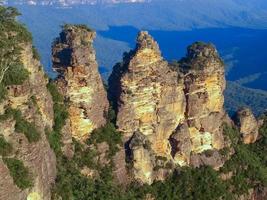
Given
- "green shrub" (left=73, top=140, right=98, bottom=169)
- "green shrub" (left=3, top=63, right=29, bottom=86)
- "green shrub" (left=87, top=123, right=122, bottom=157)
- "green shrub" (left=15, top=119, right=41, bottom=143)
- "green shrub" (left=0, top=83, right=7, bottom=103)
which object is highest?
"green shrub" (left=3, top=63, right=29, bottom=86)

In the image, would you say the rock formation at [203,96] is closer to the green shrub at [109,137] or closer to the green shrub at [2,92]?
the green shrub at [109,137]

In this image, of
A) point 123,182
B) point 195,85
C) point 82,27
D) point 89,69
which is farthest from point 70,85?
point 195,85

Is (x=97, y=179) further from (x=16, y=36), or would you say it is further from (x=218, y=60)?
(x=218, y=60)

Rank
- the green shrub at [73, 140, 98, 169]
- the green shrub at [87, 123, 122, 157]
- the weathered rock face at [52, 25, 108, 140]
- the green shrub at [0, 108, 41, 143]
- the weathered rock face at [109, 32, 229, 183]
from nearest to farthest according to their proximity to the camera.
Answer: the green shrub at [0, 108, 41, 143]
the green shrub at [73, 140, 98, 169]
the weathered rock face at [52, 25, 108, 140]
the green shrub at [87, 123, 122, 157]
the weathered rock face at [109, 32, 229, 183]

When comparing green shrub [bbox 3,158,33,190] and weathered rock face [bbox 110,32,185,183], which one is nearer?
green shrub [bbox 3,158,33,190]

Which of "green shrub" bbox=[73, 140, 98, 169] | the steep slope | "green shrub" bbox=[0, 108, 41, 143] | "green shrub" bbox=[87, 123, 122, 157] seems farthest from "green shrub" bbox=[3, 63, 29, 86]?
"green shrub" bbox=[87, 123, 122, 157]

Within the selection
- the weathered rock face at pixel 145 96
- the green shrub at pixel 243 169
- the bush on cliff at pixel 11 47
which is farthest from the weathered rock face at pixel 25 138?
the green shrub at pixel 243 169

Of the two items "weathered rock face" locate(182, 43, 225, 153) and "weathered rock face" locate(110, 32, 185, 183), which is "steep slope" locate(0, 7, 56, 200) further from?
"weathered rock face" locate(182, 43, 225, 153)
